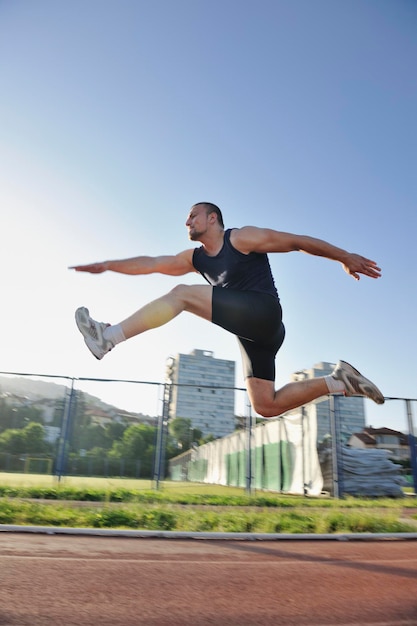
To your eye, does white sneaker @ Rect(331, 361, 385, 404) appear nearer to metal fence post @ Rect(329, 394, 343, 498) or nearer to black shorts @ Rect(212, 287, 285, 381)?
black shorts @ Rect(212, 287, 285, 381)

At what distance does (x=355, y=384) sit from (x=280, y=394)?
73cm

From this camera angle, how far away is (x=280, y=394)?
14.4ft

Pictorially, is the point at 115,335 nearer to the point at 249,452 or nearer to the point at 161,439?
the point at 161,439

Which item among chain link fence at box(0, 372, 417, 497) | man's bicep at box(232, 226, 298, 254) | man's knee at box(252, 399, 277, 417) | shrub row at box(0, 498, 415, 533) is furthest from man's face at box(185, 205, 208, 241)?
chain link fence at box(0, 372, 417, 497)

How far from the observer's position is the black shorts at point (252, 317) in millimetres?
3785

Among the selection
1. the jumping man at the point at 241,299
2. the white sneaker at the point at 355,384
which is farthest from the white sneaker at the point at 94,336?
the white sneaker at the point at 355,384

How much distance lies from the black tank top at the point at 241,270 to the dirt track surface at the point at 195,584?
82.4 inches

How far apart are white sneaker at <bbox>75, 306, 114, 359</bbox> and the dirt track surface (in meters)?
1.45

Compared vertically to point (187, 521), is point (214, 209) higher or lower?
higher

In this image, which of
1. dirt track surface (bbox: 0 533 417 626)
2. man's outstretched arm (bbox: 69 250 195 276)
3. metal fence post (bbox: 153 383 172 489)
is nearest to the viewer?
dirt track surface (bbox: 0 533 417 626)

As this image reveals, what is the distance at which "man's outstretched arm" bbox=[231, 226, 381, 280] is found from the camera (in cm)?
395

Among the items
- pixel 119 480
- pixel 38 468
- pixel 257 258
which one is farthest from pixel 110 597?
pixel 119 480

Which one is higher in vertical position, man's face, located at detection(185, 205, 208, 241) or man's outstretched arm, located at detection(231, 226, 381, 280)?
man's face, located at detection(185, 205, 208, 241)

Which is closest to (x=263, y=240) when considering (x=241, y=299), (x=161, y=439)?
(x=241, y=299)
